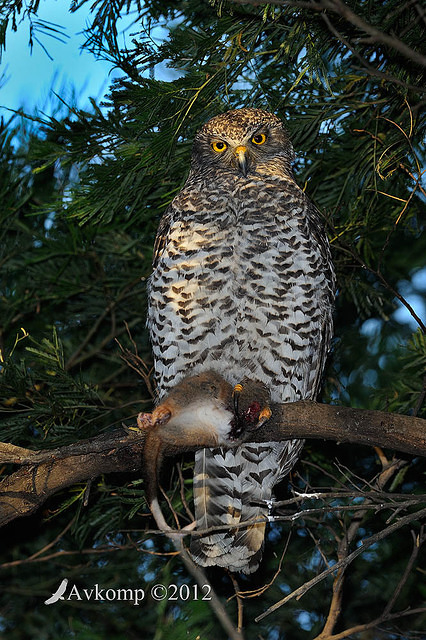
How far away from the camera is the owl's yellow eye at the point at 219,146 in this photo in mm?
3545

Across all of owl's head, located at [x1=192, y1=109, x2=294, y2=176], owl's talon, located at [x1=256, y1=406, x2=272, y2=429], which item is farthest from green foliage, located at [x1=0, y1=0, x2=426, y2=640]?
owl's talon, located at [x1=256, y1=406, x2=272, y2=429]

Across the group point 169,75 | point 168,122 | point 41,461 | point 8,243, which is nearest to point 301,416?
point 41,461

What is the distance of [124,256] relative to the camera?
457 centimetres

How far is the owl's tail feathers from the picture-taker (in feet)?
11.1

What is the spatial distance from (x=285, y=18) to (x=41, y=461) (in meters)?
2.12

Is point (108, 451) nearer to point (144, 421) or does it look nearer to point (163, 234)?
point (144, 421)

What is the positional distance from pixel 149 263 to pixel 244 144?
116 cm

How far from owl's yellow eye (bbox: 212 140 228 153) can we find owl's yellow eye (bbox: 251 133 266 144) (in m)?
0.16

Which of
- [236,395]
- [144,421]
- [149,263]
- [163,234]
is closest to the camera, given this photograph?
[144,421]

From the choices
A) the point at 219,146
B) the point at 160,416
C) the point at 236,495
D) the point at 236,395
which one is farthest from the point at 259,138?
the point at 236,495

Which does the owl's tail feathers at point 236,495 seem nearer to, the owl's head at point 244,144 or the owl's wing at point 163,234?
the owl's wing at point 163,234

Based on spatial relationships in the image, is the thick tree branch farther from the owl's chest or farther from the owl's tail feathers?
the owl's tail feathers

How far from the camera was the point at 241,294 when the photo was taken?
3.14 meters

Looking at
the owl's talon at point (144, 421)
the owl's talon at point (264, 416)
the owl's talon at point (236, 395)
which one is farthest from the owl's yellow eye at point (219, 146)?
the owl's talon at point (144, 421)
